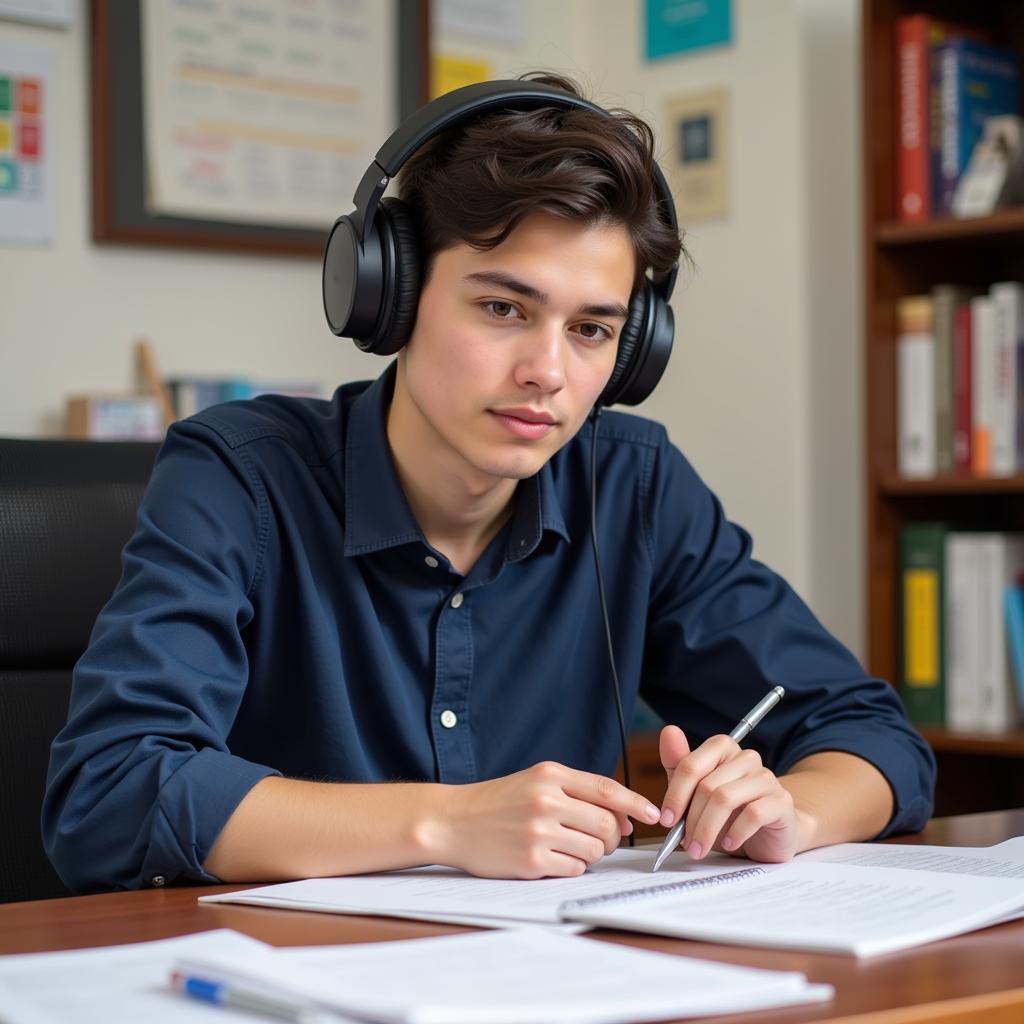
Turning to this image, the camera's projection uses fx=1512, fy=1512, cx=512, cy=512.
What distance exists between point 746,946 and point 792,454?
201 centimetres

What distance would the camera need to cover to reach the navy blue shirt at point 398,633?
112 centimetres

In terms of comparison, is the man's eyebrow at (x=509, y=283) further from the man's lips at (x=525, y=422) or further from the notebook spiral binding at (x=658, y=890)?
the notebook spiral binding at (x=658, y=890)

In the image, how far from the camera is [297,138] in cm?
273

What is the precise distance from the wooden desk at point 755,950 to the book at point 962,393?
1654mm

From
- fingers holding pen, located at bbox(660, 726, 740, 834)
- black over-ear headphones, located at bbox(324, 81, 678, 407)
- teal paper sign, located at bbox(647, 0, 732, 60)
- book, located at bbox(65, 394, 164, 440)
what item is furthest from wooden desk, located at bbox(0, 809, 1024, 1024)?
teal paper sign, located at bbox(647, 0, 732, 60)

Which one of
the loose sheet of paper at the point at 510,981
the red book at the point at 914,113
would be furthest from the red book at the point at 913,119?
the loose sheet of paper at the point at 510,981

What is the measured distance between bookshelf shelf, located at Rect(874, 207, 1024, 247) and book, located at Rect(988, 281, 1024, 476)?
0.10 metres

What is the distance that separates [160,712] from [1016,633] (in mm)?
1672

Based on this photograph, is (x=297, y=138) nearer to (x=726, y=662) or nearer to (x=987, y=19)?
(x=987, y=19)

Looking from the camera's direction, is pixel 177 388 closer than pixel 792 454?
Yes

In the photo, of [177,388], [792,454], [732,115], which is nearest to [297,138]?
[177,388]

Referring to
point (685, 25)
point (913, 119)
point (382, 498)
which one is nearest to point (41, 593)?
point (382, 498)

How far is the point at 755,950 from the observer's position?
778mm

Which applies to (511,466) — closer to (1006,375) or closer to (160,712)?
(160,712)
